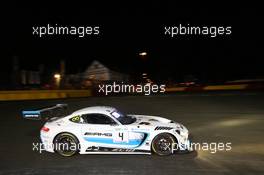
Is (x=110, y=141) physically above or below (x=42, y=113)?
below

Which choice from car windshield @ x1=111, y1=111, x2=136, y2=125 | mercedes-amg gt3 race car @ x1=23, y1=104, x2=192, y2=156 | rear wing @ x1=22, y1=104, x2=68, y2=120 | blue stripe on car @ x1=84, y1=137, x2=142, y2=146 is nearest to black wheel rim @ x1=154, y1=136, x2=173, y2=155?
mercedes-amg gt3 race car @ x1=23, y1=104, x2=192, y2=156

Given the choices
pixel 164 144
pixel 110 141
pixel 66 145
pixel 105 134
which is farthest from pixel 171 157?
pixel 66 145

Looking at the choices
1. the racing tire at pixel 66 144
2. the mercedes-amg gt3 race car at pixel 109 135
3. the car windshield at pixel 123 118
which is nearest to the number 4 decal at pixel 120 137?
the mercedes-amg gt3 race car at pixel 109 135

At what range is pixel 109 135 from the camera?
1109cm

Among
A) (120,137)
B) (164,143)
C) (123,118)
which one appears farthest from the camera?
(123,118)

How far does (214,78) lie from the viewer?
64.5 meters

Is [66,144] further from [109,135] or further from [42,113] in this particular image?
[42,113]

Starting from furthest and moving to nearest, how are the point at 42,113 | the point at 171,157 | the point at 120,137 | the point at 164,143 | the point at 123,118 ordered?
the point at 42,113 < the point at 123,118 < the point at 120,137 < the point at 164,143 < the point at 171,157

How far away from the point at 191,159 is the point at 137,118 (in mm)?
2103

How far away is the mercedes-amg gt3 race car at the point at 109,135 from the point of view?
10.9 metres

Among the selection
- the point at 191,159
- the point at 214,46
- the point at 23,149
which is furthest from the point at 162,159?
the point at 214,46

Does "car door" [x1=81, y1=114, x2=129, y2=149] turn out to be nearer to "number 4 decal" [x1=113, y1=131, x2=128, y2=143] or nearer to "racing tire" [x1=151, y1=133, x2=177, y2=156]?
"number 4 decal" [x1=113, y1=131, x2=128, y2=143]

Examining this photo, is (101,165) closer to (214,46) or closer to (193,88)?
(193,88)

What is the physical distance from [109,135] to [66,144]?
1.16 m
